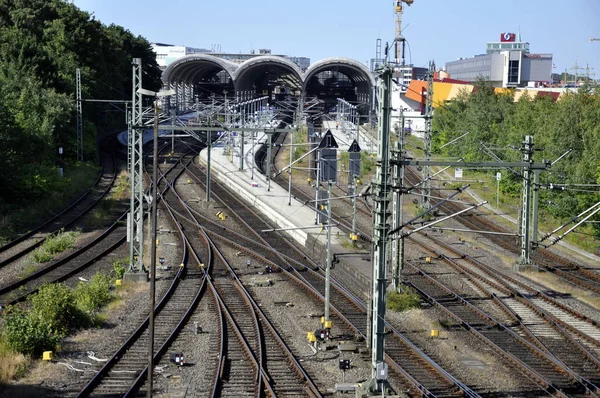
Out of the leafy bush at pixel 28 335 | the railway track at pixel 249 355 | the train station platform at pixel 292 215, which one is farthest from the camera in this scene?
the train station platform at pixel 292 215

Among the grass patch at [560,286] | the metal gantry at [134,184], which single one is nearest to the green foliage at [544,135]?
the grass patch at [560,286]

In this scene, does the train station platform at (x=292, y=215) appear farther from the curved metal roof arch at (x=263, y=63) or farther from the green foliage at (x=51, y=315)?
the curved metal roof arch at (x=263, y=63)

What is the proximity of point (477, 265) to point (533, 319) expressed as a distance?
5.11 m

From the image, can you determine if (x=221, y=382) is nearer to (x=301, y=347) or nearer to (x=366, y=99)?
(x=301, y=347)

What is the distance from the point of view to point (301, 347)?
43.2 ft

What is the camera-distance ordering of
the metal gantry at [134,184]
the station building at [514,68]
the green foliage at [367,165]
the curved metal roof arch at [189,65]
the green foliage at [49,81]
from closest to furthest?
the metal gantry at [134,184] → the green foliage at [49,81] → the green foliage at [367,165] → the curved metal roof arch at [189,65] → the station building at [514,68]

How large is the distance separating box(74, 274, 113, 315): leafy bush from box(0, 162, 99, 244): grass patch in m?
6.87

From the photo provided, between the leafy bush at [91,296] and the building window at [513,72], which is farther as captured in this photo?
the building window at [513,72]

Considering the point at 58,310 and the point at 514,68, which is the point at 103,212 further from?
the point at 514,68

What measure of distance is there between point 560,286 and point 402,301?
4611mm

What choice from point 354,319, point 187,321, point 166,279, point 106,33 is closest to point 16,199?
point 166,279

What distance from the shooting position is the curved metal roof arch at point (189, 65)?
204 ft

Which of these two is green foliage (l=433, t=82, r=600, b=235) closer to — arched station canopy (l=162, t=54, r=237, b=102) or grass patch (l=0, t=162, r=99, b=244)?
grass patch (l=0, t=162, r=99, b=244)

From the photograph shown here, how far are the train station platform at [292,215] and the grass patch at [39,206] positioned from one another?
255 inches
